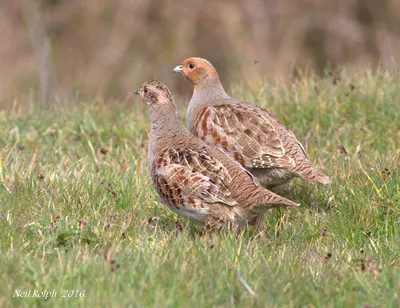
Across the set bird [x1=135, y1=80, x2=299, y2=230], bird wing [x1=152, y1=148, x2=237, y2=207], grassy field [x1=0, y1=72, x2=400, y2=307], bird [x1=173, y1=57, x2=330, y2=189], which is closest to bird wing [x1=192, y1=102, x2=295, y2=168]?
bird [x1=173, y1=57, x2=330, y2=189]

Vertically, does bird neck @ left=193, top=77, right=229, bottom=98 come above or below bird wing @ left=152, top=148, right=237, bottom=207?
above

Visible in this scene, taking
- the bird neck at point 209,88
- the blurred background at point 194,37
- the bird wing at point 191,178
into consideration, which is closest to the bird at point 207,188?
the bird wing at point 191,178

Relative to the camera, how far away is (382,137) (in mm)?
8039

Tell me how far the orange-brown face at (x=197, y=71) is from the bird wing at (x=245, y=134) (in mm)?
627

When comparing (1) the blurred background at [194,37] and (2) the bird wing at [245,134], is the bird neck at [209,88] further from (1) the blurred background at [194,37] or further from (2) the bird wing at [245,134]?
(1) the blurred background at [194,37]

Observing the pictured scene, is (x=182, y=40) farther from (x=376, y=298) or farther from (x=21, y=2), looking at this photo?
(x=376, y=298)

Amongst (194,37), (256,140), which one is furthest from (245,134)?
(194,37)

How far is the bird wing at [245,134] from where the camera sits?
657cm

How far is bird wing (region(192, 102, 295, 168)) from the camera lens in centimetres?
657

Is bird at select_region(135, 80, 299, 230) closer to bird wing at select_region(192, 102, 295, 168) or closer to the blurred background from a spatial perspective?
bird wing at select_region(192, 102, 295, 168)

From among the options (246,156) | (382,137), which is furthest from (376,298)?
(382,137)

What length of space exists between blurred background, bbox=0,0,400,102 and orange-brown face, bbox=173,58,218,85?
21.3 ft

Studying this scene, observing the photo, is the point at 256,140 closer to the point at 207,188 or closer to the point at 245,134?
the point at 245,134

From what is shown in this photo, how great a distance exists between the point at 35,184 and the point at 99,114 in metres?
2.56
